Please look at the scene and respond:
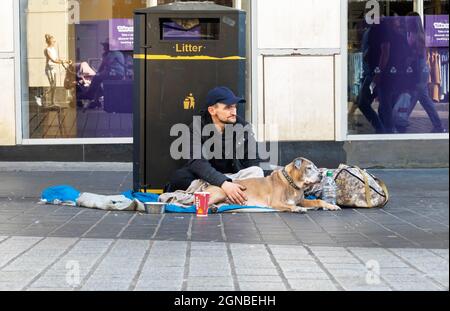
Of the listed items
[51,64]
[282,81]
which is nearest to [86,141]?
[51,64]

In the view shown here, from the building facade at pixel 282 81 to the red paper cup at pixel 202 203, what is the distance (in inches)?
142

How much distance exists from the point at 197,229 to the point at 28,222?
5.36 feet

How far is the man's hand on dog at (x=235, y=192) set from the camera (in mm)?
7906

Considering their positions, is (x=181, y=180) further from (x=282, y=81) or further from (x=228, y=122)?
(x=282, y=81)

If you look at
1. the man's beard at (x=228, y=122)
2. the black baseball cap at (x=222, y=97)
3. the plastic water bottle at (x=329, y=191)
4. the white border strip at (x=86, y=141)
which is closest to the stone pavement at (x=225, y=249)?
the plastic water bottle at (x=329, y=191)

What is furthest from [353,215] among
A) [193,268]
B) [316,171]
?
[193,268]

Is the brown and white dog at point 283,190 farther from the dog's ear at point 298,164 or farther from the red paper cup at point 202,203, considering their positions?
the red paper cup at point 202,203

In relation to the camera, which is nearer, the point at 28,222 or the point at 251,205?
the point at 28,222

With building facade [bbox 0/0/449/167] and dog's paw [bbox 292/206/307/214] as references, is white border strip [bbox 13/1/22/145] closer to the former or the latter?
building facade [bbox 0/0/449/167]

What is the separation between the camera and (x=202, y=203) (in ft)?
25.9

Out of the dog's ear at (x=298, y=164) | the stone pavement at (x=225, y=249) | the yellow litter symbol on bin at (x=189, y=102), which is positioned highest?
the yellow litter symbol on bin at (x=189, y=102)

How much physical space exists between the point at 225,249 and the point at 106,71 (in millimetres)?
6251
